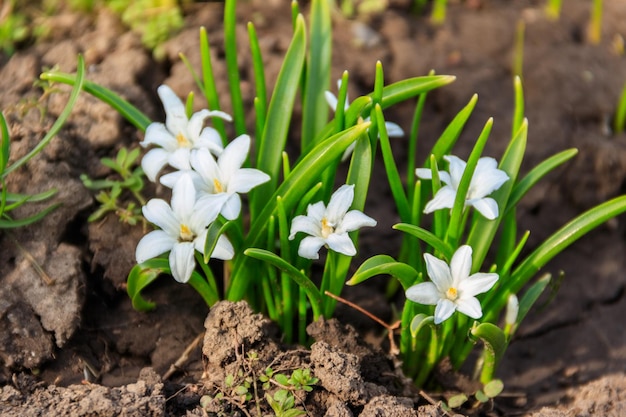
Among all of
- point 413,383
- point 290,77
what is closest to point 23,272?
point 290,77

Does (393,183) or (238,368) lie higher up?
(393,183)

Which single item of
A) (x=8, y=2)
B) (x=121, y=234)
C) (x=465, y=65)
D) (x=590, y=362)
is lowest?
(x=590, y=362)

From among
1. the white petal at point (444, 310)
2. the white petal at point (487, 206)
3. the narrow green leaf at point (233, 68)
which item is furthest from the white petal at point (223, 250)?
the white petal at point (487, 206)

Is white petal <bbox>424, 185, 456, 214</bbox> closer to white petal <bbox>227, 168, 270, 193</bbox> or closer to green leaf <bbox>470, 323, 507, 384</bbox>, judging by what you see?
green leaf <bbox>470, 323, 507, 384</bbox>

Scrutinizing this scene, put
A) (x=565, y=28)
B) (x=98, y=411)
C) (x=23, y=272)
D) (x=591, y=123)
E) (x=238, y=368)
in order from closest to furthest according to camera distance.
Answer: (x=98, y=411) < (x=238, y=368) < (x=23, y=272) < (x=591, y=123) < (x=565, y=28)

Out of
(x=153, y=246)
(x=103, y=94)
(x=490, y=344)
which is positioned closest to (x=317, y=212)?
(x=153, y=246)

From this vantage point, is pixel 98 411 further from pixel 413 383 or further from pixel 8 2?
pixel 8 2

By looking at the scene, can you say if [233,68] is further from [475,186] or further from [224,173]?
[475,186]
